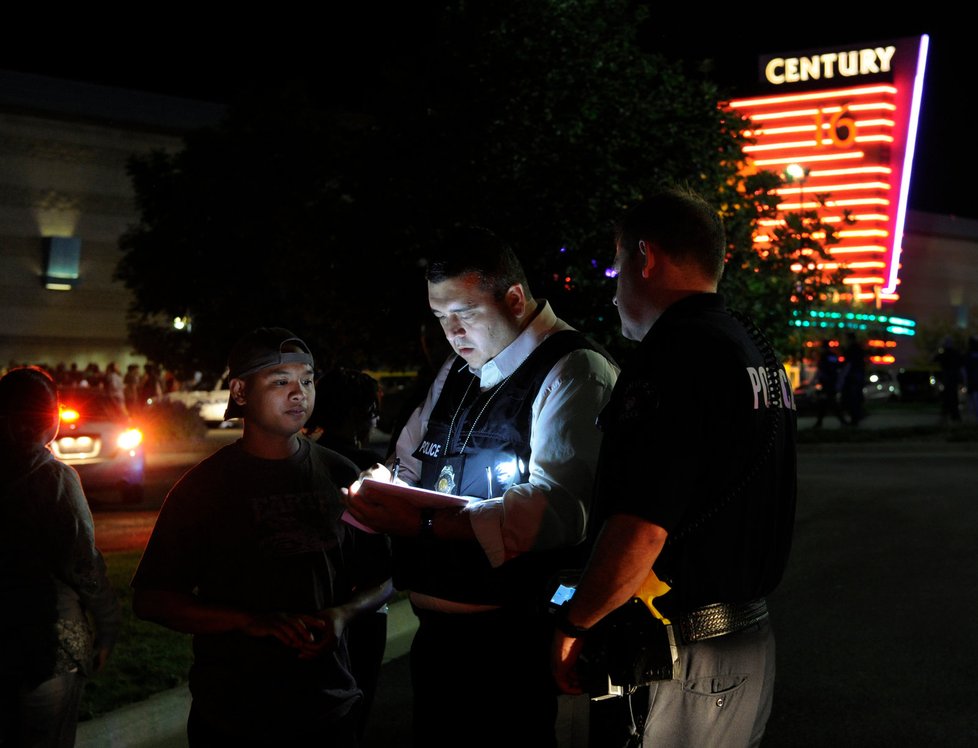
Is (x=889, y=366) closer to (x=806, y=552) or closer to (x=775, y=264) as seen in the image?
(x=775, y=264)

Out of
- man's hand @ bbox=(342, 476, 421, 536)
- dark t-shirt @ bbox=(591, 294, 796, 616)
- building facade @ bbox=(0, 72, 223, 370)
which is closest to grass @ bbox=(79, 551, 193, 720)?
man's hand @ bbox=(342, 476, 421, 536)

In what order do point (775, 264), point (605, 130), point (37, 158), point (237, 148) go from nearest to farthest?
point (605, 130) → point (775, 264) → point (237, 148) → point (37, 158)

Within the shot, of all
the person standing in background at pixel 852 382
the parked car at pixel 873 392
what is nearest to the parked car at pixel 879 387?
the parked car at pixel 873 392

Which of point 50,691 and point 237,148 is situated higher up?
point 237,148

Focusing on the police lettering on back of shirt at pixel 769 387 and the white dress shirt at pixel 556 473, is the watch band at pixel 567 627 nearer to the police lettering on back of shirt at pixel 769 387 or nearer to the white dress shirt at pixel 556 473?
the white dress shirt at pixel 556 473

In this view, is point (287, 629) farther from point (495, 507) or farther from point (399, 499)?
point (495, 507)

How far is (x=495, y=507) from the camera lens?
319cm

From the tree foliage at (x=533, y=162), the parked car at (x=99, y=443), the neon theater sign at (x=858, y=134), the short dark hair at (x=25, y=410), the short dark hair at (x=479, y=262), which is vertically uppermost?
the neon theater sign at (x=858, y=134)

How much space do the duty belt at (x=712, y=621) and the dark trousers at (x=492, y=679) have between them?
70 centimetres

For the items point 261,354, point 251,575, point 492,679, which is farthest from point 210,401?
point 492,679

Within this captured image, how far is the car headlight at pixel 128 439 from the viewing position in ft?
47.8

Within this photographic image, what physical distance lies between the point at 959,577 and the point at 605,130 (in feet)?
21.5

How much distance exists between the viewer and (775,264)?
637 inches

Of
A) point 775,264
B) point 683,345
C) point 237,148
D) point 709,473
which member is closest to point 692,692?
point 709,473
